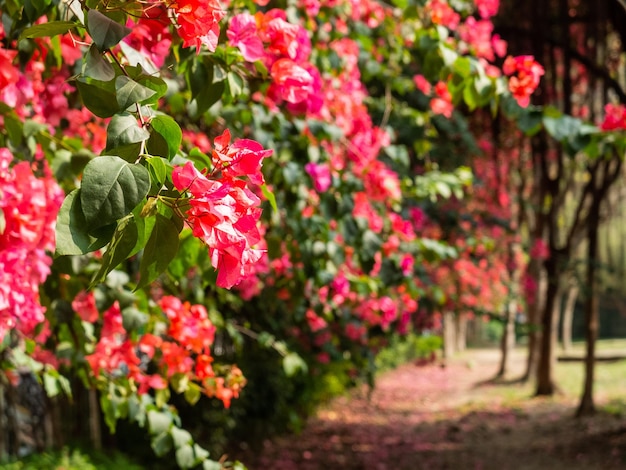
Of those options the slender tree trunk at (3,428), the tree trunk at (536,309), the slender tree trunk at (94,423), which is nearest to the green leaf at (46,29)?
the slender tree trunk at (3,428)

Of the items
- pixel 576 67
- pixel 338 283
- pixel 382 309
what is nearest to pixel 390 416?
pixel 576 67

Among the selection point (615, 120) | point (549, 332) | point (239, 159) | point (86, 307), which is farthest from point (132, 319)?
point (549, 332)

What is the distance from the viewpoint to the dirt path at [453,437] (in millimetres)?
6191

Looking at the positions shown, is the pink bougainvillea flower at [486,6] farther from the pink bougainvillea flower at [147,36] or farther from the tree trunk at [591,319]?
→ the tree trunk at [591,319]

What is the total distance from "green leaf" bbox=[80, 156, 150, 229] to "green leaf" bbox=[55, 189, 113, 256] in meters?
0.02

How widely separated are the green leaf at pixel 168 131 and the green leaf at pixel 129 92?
1.1 inches

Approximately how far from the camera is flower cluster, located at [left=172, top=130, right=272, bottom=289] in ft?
2.39

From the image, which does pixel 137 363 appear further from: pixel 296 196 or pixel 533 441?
pixel 533 441

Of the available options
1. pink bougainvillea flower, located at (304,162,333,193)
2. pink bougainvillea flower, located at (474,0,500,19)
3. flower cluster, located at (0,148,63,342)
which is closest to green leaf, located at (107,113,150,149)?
flower cluster, located at (0,148,63,342)

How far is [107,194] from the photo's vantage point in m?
0.71

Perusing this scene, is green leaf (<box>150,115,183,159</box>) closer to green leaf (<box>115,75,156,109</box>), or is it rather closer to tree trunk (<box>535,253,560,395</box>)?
green leaf (<box>115,75,156,109</box>)

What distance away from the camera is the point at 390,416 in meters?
9.23

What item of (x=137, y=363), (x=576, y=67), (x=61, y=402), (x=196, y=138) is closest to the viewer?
(x=137, y=363)

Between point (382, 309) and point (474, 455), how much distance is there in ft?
10.1
